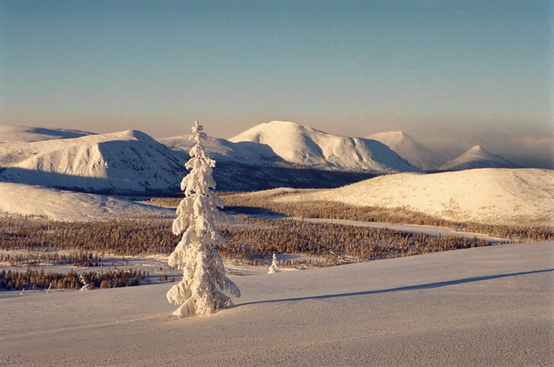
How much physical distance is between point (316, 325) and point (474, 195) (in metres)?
31.5

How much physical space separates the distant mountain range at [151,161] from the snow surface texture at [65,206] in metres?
23.7

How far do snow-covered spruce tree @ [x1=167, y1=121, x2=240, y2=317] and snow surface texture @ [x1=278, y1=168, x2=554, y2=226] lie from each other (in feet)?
86.2

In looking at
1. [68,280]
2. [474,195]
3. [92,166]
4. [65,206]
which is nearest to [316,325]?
[68,280]

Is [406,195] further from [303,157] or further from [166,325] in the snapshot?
[303,157]

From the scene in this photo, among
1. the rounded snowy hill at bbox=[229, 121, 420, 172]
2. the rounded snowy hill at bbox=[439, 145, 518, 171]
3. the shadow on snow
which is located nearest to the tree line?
the shadow on snow

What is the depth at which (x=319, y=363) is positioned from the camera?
16.9 feet

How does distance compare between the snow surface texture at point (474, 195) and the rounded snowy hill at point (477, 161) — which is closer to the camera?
the snow surface texture at point (474, 195)

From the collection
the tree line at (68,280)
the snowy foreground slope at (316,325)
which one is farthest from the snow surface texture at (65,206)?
the snowy foreground slope at (316,325)

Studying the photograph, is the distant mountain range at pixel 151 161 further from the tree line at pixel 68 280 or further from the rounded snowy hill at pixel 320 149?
the tree line at pixel 68 280

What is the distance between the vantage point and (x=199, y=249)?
27.6 feet

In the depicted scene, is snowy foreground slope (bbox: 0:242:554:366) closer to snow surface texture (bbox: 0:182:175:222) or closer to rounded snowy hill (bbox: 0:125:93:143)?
snow surface texture (bbox: 0:182:175:222)

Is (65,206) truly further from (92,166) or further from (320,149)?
(320,149)

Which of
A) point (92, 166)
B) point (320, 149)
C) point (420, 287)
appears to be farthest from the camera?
point (320, 149)

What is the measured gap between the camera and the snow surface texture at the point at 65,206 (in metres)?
30.4
